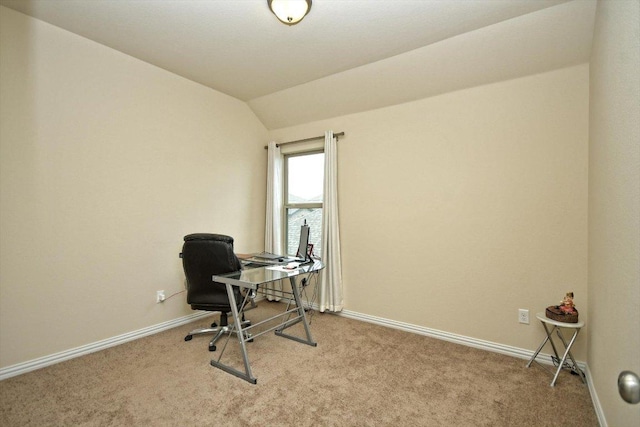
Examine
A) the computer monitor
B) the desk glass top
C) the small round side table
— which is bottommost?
the small round side table

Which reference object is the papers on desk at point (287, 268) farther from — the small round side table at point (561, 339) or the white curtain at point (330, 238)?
the small round side table at point (561, 339)

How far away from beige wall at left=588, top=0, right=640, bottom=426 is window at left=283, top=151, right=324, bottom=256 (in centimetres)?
275

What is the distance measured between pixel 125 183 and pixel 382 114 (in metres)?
2.85

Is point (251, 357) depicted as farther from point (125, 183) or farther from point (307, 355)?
point (125, 183)

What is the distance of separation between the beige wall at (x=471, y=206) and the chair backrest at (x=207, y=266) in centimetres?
156

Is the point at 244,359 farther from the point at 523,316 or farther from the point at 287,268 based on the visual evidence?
the point at 523,316

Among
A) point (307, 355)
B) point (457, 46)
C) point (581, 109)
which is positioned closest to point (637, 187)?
point (581, 109)

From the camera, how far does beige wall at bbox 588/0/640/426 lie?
126cm

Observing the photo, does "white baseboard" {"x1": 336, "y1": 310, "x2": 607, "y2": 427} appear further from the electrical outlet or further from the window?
the window

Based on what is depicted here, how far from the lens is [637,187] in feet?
4.00

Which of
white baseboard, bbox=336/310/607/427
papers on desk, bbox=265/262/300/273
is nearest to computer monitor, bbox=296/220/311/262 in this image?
papers on desk, bbox=265/262/300/273

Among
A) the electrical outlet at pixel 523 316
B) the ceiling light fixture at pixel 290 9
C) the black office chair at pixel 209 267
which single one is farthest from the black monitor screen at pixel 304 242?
the electrical outlet at pixel 523 316

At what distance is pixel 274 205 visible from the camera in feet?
14.2

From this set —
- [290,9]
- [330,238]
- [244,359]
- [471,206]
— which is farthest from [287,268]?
[290,9]
